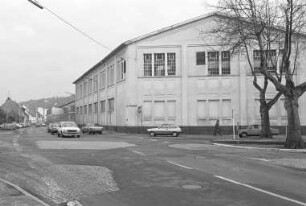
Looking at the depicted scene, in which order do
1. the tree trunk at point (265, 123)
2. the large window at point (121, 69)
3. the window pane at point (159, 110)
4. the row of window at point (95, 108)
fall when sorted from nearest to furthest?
the tree trunk at point (265, 123)
the window pane at point (159, 110)
the large window at point (121, 69)
the row of window at point (95, 108)

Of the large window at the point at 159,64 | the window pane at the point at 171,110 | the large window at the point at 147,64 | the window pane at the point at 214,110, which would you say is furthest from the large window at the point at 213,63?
the large window at the point at 147,64

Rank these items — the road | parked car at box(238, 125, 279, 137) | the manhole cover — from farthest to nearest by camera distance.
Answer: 1. parked car at box(238, 125, 279, 137)
2. the manhole cover
3. the road

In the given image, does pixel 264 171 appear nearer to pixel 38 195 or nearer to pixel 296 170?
pixel 296 170

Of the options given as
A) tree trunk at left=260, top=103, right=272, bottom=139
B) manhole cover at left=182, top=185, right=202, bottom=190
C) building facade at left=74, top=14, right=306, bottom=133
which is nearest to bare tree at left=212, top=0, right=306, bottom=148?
tree trunk at left=260, top=103, right=272, bottom=139

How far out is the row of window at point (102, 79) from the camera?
59562 millimetres

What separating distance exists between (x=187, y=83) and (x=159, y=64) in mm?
4231

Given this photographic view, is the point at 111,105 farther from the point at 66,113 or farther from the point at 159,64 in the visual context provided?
the point at 66,113

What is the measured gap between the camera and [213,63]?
54.0 meters

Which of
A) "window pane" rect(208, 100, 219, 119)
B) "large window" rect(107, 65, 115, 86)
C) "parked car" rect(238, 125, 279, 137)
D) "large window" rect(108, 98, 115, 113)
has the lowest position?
"parked car" rect(238, 125, 279, 137)

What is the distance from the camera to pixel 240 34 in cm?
2864

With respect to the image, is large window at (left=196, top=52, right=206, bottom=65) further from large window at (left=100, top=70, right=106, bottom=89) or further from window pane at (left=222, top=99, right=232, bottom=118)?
large window at (left=100, top=70, right=106, bottom=89)

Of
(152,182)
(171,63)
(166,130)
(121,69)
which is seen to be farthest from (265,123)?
(152,182)

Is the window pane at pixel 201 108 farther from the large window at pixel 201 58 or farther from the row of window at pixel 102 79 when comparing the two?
the row of window at pixel 102 79

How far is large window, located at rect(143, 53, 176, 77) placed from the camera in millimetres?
54750
